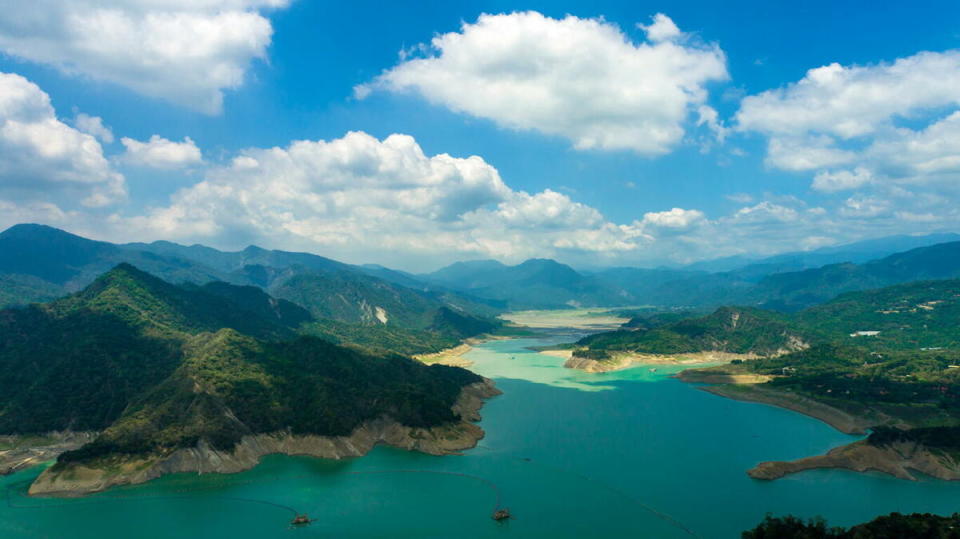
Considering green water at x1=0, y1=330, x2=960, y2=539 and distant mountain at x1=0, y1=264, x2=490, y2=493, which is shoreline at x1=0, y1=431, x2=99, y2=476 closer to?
distant mountain at x1=0, y1=264, x2=490, y2=493

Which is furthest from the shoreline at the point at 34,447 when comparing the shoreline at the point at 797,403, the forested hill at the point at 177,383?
the shoreline at the point at 797,403

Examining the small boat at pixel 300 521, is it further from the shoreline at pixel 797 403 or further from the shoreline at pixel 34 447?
the shoreline at pixel 797 403

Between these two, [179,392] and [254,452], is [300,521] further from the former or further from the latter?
[179,392]

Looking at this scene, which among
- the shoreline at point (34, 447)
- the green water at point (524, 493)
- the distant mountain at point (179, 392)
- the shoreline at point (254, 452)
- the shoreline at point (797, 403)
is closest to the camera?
the green water at point (524, 493)

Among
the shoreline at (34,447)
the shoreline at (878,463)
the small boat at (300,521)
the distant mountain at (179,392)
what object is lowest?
the small boat at (300,521)

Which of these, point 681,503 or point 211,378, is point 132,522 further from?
point 681,503

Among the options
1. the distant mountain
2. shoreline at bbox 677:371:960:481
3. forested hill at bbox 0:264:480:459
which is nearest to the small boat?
the distant mountain
